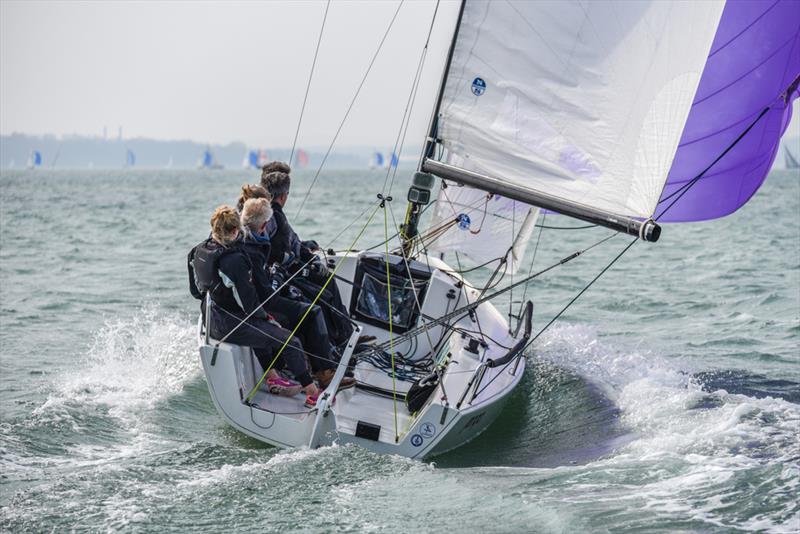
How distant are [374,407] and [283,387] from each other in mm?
594

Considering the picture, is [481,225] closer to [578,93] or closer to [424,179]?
[424,179]

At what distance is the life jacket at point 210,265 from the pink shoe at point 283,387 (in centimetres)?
70

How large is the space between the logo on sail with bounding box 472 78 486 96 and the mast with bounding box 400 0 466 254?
0.18 meters

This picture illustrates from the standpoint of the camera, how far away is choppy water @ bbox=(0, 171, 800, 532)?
3973mm

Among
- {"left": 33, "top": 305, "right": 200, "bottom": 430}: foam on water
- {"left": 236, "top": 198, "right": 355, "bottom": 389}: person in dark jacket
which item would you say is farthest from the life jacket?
{"left": 33, "top": 305, "right": 200, "bottom": 430}: foam on water

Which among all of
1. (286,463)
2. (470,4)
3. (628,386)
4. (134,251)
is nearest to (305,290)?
(286,463)

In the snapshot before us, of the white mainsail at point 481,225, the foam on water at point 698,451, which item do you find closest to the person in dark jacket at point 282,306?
the foam on water at point 698,451

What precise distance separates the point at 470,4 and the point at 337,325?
2231mm

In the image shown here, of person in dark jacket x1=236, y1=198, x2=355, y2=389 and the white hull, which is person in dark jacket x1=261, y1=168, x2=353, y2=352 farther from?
the white hull

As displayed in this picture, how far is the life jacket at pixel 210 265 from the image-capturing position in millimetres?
4918

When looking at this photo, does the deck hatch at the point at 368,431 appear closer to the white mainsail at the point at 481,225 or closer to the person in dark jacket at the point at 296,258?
the person in dark jacket at the point at 296,258

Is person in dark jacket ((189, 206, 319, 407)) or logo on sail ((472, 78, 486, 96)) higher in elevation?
logo on sail ((472, 78, 486, 96))

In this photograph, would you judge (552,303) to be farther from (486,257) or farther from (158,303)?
(158,303)

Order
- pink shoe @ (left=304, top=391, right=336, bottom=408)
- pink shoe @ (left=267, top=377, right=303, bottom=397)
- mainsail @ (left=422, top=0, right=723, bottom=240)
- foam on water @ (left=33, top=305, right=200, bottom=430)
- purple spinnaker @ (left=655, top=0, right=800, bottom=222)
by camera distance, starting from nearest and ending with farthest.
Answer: mainsail @ (left=422, top=0, right=723, bottom=240) < pink shoe @ (left=304, top=391, right=336, bottom=408) < pink shoe @ (left=267, top=377, right=303, bottom=397) < foam on water @ (left=33, top=305, right=200, bottom=430) < purple spinnaker @ (left=655, top=0, right=800, bottom=222)
